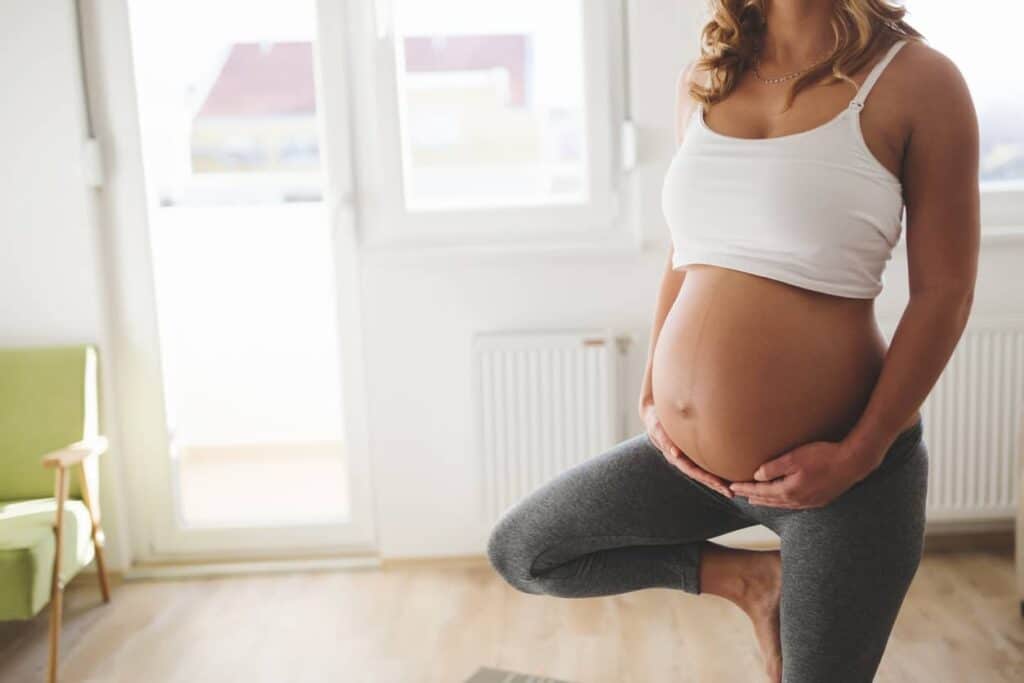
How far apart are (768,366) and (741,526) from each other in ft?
1.03

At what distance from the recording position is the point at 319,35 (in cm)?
267

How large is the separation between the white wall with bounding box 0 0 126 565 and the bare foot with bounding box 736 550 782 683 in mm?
1995

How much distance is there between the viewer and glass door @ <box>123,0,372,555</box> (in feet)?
9.36

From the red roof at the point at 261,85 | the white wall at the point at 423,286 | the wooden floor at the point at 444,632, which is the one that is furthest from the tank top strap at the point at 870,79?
the red roof at the point at 261,85

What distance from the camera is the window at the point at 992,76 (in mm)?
2707

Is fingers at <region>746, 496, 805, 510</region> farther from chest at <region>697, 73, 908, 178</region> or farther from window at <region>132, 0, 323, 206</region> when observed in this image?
window at <region>132, 0, 323, 206</region>

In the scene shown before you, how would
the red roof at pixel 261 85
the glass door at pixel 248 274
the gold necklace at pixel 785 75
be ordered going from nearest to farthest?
the gold necklace at pixel 785 75 < the glass door at pixel 248 274 < the red roof at pixel 261 85

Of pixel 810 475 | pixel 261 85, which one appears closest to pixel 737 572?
pixel 810 475

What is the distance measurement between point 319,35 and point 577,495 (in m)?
1.75

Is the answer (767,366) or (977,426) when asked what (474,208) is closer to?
(977,426)

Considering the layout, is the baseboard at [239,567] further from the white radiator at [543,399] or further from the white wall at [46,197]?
the white radiator at [543,399]

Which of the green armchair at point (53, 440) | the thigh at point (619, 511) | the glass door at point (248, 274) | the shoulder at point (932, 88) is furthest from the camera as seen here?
the glass door at point (248, 274)

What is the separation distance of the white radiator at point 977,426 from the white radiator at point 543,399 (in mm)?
887

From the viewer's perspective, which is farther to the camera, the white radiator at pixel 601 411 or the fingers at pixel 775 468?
the white radiator at pixel 601 411
